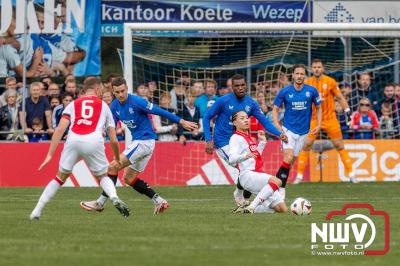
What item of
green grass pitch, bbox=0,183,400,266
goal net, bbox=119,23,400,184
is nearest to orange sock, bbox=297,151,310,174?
goal net, bbox=119,23,400,184

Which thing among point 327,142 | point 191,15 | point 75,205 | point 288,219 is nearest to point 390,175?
point 327,142

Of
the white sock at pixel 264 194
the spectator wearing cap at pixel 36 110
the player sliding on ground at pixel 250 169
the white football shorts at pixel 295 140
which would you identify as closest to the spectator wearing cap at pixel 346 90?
the white football shorts at pixel 295 140

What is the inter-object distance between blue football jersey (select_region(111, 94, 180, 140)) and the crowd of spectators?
Result: 22.1 feet

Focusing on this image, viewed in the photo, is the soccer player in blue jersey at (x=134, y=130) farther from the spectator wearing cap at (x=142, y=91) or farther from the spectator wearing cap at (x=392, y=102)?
the spectator wearing cap at (x=392, y=102)

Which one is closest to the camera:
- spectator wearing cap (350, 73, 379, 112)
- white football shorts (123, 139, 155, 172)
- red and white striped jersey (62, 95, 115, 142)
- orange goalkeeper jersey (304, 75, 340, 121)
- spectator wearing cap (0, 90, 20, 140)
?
red and white striped jersey (62, 95, 115, 142)

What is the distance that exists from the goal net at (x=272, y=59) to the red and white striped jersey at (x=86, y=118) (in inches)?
403

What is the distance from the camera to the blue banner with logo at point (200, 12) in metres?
27.3

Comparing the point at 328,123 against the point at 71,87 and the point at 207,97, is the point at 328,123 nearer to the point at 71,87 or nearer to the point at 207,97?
the point at 207,97

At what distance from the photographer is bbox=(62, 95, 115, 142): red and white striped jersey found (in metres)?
14.6

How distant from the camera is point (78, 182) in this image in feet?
81.0

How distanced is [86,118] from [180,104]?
1081cm

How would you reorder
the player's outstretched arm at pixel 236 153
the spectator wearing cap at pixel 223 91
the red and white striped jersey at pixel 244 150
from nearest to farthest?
1. the player's outstretched arm at pixel 236 153
2. the red and white striped jersey at pixel 244 150
3. the spectator wearing cap at pixel 223 91

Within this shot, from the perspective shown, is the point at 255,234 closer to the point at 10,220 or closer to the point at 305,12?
the point at 10,220

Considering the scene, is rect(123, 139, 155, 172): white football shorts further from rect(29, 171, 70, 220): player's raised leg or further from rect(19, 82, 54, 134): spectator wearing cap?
rect(19, 82, 54, 134): spectator wearing cap
